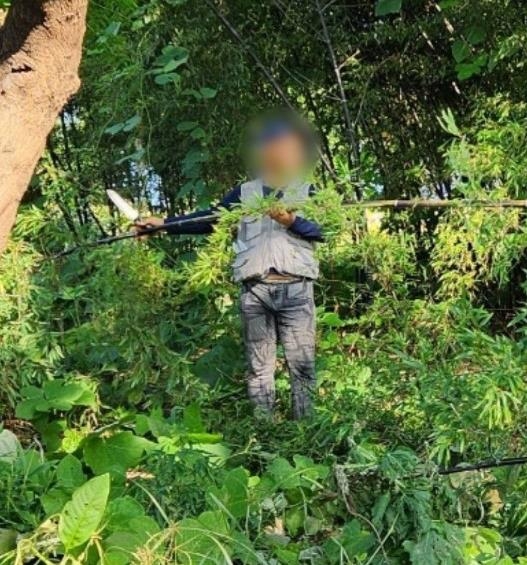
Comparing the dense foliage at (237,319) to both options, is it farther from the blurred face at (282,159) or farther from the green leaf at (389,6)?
the blurred face at (282,159)

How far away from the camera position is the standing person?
9.14 ft

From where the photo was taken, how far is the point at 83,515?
1526 mm

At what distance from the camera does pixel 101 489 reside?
155cm

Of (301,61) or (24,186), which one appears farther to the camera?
(301,61)

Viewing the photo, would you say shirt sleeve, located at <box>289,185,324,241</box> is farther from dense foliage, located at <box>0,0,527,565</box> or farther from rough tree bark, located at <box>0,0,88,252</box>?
rough tree bark, located at <box>0,0,88,252</box>

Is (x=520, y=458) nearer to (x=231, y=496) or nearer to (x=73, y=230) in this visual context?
(x=231, y=496)

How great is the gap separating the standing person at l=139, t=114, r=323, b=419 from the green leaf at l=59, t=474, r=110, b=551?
1.35 meters

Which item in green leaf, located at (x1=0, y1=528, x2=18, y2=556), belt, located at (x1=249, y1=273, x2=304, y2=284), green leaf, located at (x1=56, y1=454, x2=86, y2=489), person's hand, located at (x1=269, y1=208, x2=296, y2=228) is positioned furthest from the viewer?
belt, located at (x1=249, y1=273, x2=304, y2=284)

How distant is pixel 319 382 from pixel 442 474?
3.91ft

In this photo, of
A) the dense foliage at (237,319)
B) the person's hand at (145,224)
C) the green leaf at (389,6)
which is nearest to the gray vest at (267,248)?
the dense foliage at (237,319)

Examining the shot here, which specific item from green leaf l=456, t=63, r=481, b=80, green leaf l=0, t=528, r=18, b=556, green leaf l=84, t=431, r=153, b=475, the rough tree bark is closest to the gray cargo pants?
green leaf l=84, t=431, r=153, b=475

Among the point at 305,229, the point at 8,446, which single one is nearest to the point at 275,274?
the point at 305,229

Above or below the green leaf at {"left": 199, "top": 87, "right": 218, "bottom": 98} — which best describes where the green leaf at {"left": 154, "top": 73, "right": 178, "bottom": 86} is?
above

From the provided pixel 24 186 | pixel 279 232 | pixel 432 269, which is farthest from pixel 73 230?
pixel 24 186
